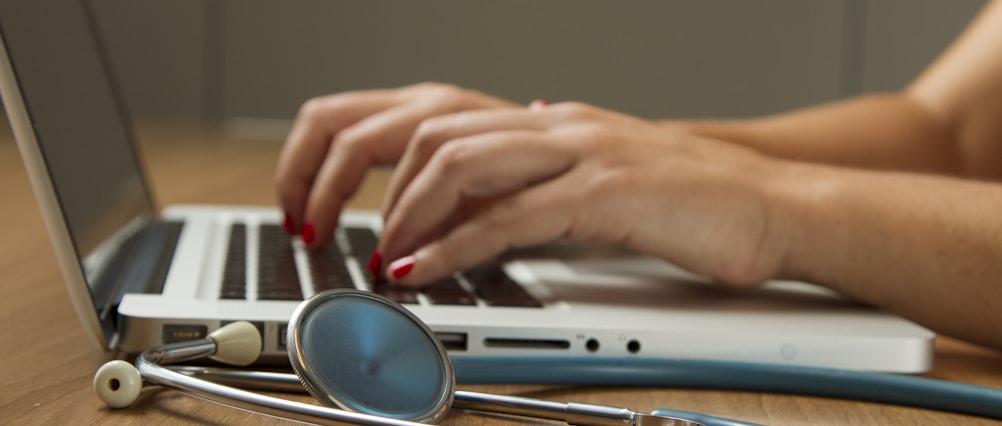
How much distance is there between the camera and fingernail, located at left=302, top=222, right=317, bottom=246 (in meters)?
0.70

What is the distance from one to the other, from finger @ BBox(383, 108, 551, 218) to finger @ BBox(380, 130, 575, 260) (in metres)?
0.02

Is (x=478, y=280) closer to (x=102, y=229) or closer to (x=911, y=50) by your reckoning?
(x=102, y=229)

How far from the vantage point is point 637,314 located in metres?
0.49

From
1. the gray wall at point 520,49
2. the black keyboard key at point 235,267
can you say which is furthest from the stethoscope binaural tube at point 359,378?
the gray wall at point 520,49

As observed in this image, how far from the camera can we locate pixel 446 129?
0.59 m

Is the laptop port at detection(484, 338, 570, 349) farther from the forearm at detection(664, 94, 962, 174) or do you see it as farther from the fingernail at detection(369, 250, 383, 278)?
the forearm at detection(664, 94, 962, 174)

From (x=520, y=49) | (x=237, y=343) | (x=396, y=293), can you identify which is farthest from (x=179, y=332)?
(x=520, y=49)

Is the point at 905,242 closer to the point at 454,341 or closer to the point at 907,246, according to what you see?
the point at 907,246

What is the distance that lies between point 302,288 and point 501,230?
12 cm

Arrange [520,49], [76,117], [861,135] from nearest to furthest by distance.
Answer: [76,117]
[861,135]
[520,49]

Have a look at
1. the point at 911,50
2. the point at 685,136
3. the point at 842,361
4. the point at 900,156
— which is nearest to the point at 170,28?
the point at 911,50

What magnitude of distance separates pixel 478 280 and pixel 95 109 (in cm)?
36

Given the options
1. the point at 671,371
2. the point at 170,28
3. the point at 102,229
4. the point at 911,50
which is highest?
the point at 170,28

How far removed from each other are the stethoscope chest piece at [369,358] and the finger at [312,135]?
0.43 metres
